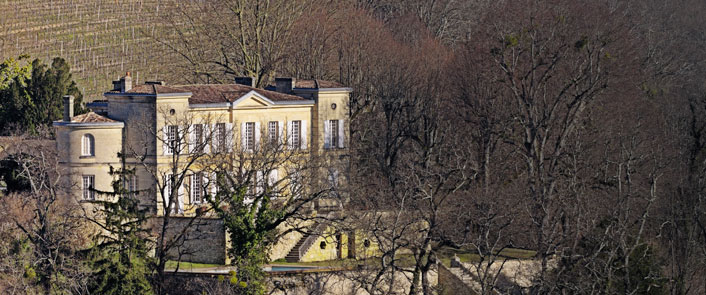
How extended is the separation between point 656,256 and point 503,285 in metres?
6.26

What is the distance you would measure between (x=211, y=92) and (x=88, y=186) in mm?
7368

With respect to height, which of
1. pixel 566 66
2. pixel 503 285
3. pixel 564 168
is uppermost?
pixel 566 66

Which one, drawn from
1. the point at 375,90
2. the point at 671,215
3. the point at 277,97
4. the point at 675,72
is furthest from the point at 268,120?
the point at 675,72

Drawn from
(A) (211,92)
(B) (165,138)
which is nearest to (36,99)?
(A) (211,92)

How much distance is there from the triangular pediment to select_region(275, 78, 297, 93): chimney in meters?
2.41

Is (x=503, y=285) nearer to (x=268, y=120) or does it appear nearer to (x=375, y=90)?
(x=268, y=120)

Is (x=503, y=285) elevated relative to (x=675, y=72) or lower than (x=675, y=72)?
lower

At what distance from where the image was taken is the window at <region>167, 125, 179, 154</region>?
2341 inches

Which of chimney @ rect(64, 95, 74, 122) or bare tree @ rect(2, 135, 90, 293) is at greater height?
chimney @ rect(64, 95, 74, 122)

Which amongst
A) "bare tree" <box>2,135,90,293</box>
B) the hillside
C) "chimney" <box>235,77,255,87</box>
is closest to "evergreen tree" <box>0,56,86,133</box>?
"chimney" <box>235,77,255,87</box>


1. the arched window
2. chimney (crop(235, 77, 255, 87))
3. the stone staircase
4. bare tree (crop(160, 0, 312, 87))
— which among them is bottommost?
the stone staircase

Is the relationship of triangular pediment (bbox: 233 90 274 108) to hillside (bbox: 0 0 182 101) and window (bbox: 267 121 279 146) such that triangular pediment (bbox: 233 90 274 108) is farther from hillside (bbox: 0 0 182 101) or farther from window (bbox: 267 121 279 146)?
hillside (bbox: 0 0 182 101)

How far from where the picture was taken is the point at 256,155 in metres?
64.4

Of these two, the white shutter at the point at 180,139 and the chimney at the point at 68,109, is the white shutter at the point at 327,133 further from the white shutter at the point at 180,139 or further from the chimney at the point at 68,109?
the chimney at the point at 68,109
